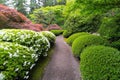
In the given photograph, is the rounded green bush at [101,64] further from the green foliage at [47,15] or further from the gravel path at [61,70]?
the green foliage at [47,15]

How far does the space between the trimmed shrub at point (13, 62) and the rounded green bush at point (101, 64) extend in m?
1.68

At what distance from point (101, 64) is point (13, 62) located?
2.29 meters

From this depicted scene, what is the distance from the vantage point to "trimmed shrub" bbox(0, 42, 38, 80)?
12.7 feet

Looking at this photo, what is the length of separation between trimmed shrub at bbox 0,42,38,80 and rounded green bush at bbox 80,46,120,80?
66.3 inches

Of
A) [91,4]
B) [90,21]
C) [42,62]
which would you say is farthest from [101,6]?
[90,21]

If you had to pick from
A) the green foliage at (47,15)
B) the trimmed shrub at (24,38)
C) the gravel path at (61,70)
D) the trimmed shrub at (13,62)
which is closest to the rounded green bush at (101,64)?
the gravel path at (61,70)

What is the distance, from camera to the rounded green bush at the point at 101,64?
3898 millimetres

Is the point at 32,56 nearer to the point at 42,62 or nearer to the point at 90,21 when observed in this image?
the point at 42,62

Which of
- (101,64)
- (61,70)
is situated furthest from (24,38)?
(101,64)

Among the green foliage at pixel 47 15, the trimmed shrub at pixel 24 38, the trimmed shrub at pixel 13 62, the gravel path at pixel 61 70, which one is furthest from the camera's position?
the green foliage at pixel 47 15

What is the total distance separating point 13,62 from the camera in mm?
4184

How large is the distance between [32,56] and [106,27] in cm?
305

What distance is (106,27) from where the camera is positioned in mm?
6191

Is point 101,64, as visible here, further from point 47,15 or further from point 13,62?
point 47,15
